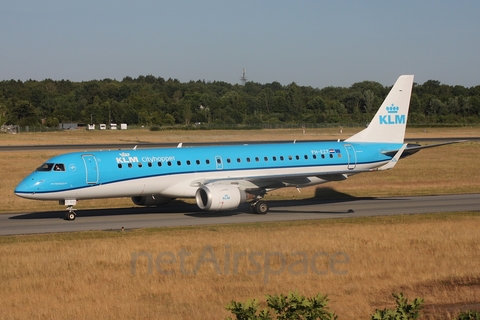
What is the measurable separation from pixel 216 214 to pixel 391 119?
521 inches

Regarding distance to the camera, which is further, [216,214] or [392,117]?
[392,117]

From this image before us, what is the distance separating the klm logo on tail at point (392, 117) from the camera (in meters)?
40.3

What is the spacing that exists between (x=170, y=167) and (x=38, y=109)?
157 m

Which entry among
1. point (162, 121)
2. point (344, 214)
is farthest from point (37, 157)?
point (162, 121)

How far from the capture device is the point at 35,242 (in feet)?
85.3

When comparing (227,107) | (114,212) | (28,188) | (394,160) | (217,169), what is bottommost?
(114,212)

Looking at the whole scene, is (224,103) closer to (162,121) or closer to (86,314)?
(162,121)

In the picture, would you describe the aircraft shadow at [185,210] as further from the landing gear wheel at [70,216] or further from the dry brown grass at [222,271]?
the dry brown grass at [222,271]

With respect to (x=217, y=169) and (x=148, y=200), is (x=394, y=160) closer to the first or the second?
(x=217, y=169)

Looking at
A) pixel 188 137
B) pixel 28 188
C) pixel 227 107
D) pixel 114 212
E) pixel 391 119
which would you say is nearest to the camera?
pixel 28 188

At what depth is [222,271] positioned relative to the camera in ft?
69.1

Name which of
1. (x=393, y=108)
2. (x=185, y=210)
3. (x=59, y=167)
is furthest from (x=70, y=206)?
(x=393, y=108)

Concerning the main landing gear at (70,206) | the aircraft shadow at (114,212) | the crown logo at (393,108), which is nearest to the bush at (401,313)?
the main landing gear at (70,206)

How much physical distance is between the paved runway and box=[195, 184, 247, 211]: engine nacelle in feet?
2.44
